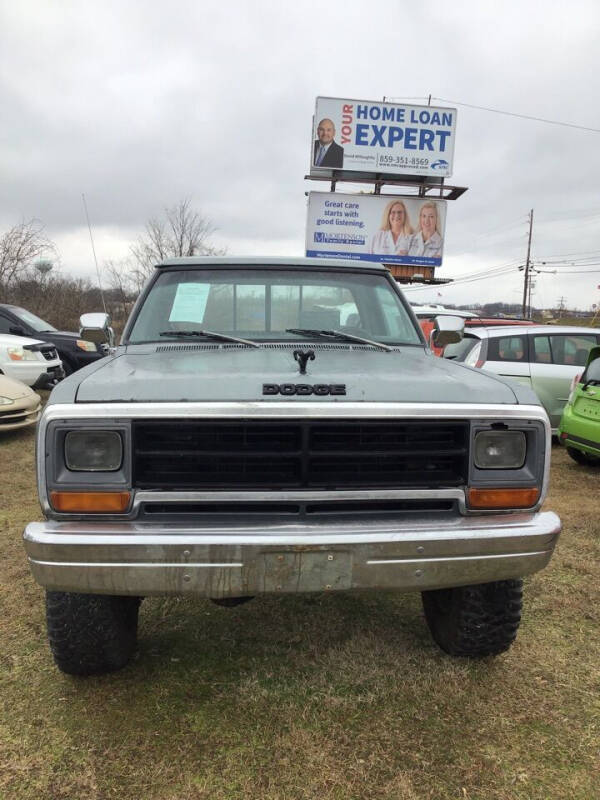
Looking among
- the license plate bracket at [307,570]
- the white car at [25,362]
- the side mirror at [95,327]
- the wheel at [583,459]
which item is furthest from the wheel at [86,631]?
the white car at [25,362]

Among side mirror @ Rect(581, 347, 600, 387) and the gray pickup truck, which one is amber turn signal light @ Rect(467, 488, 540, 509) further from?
side mirror @ Rect(581, 347, 600, 387)

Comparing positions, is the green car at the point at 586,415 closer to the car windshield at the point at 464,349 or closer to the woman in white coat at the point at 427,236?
the car windshield at the point at 464,349

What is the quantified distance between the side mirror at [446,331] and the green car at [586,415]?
3031mm

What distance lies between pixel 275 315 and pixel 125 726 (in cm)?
211

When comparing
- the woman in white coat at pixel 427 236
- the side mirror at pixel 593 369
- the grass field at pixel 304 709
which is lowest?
the grass field at pixel 304 709

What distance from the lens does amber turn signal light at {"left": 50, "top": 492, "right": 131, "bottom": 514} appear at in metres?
1.94

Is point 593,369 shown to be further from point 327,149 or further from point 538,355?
point 327,149

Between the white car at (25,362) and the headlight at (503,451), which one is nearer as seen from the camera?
the headlight at (503,451)

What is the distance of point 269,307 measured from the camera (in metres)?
3.24

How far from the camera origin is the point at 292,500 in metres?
2.02

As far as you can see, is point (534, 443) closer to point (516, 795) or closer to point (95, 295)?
point (516, 795)

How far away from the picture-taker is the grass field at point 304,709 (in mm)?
1972

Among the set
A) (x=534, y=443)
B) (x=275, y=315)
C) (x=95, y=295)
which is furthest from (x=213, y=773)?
(x=95, y=295)

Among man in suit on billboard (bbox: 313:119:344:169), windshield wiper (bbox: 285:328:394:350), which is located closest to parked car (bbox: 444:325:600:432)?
windshield wiper (bbox: 285:328:394:350)
